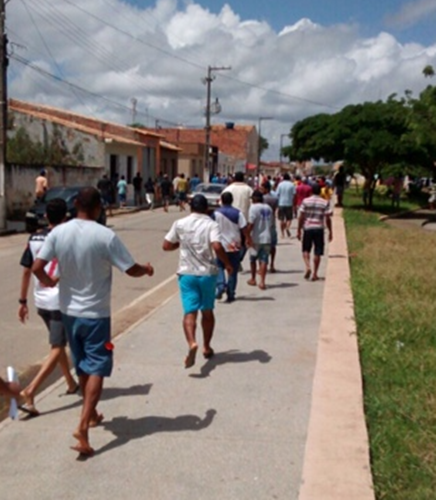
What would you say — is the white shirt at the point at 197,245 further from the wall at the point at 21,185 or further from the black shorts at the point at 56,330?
the wall at the point at 21,185

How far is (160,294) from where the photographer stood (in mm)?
12016

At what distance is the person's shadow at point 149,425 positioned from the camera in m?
Result: 5.30

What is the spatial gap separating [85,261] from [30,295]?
695cm

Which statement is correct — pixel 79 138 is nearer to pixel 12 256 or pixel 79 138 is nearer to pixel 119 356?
pixel 12 256

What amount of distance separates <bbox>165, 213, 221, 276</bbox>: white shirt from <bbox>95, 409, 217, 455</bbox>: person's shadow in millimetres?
1629

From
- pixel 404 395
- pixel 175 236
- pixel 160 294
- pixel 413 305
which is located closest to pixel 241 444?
pixel 404 395

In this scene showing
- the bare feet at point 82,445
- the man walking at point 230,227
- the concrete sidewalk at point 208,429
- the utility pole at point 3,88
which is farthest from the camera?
the utility pole at point 3,88

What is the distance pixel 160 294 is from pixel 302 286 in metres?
2.28

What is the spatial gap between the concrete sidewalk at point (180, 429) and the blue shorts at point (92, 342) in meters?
0.55

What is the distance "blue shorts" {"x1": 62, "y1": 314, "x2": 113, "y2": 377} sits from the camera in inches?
196

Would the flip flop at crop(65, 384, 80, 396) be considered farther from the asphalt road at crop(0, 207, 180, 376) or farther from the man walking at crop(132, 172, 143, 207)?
the man walking at crop(132, 172, 143, 207)

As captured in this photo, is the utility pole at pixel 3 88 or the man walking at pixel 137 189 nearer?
the utility pole at pixel 3 88

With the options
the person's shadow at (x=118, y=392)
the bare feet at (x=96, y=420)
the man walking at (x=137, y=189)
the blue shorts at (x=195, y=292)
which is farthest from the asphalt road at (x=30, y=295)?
the man walking at (x=137, y=189)

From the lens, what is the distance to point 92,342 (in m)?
4.99
